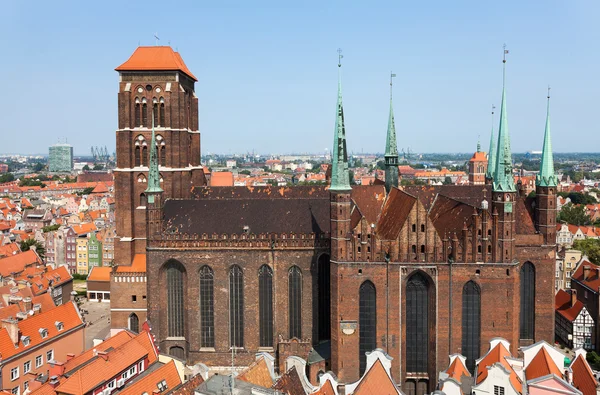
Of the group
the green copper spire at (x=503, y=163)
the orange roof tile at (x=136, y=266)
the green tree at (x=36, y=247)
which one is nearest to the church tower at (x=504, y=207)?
the green copper spire at (x=503, y=163)

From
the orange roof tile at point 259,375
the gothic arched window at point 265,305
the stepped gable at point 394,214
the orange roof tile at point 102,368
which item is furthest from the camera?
the gothic arched window at point 265,305

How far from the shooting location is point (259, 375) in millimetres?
46469

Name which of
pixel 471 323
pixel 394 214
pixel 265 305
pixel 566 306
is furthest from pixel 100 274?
pixel 566 306

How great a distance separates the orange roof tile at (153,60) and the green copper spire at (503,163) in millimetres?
36680

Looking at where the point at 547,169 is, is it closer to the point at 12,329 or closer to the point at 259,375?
the point at 259,375

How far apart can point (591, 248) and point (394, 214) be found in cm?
A: 6507

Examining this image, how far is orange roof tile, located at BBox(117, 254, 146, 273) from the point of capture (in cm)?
6869

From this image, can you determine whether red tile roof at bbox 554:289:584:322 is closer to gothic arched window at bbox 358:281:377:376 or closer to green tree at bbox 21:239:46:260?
gothic arched window at bbox 358:281:377:376

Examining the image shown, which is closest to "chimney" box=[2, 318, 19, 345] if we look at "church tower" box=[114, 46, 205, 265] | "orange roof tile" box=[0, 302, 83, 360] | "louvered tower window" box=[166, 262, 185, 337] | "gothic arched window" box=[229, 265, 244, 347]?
"orange roof tile" box=[0, 302, 83, 360]

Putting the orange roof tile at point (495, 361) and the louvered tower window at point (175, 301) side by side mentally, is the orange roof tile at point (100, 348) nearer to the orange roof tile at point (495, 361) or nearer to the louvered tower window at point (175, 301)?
the louvered tower window at point (175, 301)

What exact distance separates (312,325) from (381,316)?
10.1m

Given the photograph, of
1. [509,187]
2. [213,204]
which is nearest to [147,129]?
[213,204]

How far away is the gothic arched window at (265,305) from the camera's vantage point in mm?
62188

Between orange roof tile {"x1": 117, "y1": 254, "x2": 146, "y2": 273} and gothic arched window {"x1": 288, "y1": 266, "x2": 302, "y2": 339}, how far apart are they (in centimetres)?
1850
